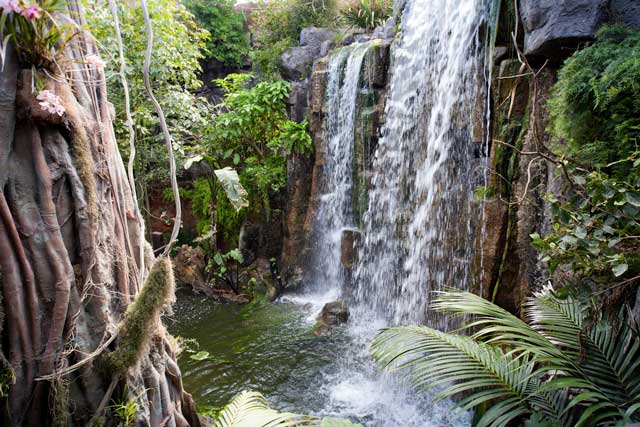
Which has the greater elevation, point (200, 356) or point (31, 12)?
point (31, 12)

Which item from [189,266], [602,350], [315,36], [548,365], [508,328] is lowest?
[189,266]

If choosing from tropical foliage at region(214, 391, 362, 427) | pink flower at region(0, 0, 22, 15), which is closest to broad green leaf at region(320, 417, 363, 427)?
tropical foliage at region(214, 391, 362, 427)

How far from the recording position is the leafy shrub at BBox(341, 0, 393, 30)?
9320mm

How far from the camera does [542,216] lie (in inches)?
141

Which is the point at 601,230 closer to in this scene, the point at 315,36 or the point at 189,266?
the point at 189,266

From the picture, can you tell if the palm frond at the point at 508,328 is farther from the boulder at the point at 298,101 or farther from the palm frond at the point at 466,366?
the boulder at the point at 298,101

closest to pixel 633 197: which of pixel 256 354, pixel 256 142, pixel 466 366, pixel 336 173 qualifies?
pixel 466 366

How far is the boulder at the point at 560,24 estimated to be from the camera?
10.3 ft

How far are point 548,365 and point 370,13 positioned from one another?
8959 mm

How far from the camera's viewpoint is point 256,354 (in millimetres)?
5430

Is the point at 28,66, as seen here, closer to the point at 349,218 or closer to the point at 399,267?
the point at 399,267

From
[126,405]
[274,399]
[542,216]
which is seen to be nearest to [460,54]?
[542,216]

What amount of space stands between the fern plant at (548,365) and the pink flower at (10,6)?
2424 millimetres

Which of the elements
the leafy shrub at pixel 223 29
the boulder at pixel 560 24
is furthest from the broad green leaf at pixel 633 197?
the leafy shrub at pixel 223 29
